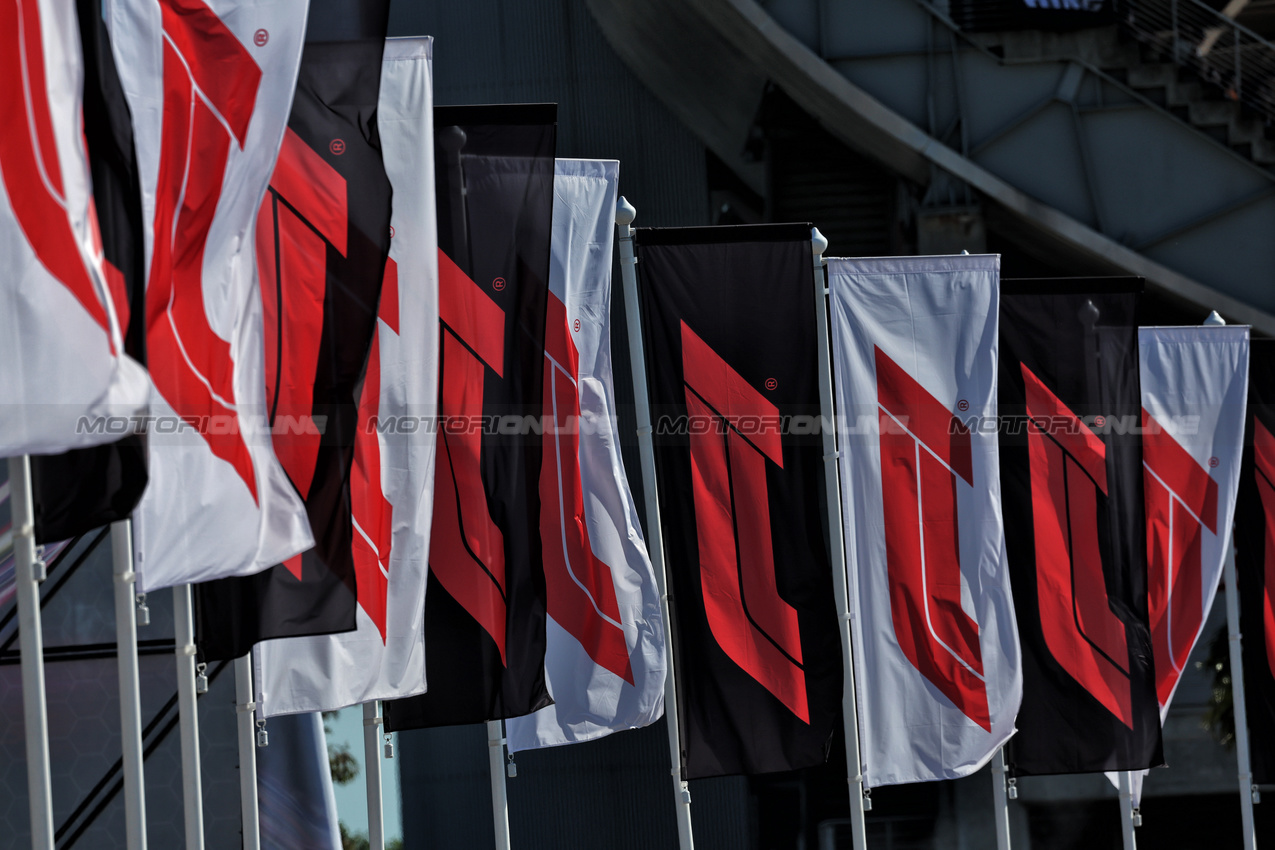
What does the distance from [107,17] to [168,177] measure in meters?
0.91

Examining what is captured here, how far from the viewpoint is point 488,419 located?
8.66 meters

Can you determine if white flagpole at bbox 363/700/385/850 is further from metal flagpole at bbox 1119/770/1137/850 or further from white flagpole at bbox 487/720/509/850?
metal flagpole at bbox 1119/770/1137/850

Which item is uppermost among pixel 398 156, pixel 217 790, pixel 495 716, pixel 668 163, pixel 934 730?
pixel 668 163

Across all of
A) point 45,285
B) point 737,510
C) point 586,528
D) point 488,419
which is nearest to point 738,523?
point 737,510

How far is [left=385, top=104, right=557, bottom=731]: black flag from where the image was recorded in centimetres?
857

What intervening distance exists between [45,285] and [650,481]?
5.15 metres

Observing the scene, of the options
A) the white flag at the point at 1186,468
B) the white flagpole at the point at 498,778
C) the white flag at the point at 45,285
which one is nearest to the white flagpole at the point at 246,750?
the white flagpole at the point at 498,778

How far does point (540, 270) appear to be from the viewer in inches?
348

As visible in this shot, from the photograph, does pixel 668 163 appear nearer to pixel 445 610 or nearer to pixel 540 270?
pixel 540 270

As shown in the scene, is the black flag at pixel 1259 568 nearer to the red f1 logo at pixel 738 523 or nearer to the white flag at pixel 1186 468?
the white flag at pixel 1186 468

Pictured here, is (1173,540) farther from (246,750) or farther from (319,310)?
(246,750)

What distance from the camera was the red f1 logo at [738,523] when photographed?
31.3 ft

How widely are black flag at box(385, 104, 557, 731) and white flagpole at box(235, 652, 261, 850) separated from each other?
0.94 metres

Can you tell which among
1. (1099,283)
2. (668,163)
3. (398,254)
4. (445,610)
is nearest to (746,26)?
(668,163)
